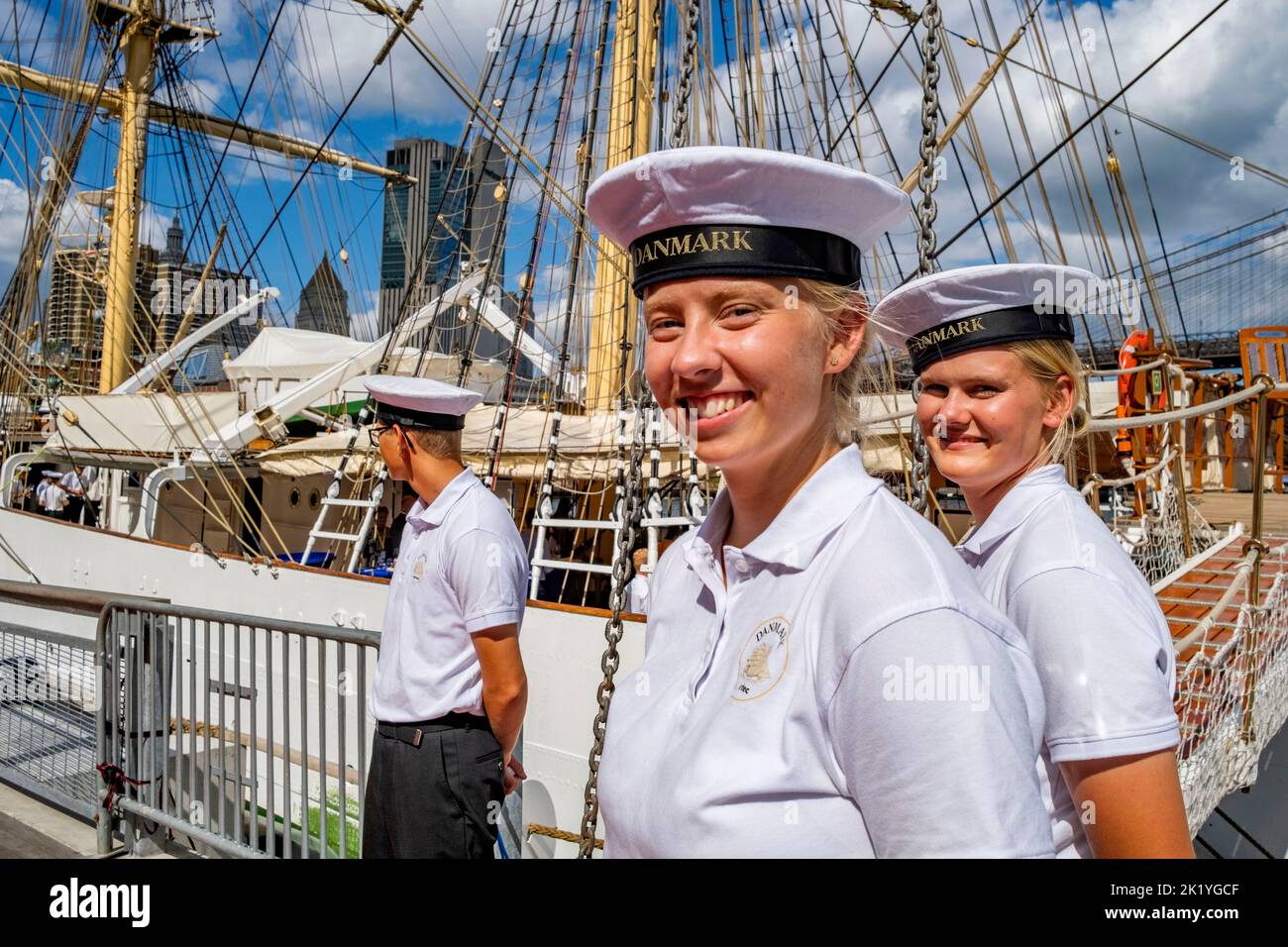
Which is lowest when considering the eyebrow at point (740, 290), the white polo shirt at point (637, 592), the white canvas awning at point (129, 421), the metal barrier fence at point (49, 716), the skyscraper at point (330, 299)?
the metal barrier fence at point (49, 716)

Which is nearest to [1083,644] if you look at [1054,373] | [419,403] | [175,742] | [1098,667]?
[1098,667]

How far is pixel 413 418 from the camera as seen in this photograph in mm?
2889

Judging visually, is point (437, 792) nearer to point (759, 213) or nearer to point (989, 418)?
point (989, 418)

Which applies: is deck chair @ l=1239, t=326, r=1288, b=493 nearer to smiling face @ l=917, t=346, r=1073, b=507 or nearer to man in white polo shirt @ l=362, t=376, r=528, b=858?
smiling face @ l=917, t=346, r=1073, b=507

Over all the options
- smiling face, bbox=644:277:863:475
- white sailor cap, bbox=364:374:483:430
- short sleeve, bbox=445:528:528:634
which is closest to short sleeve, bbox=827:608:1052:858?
smiling face, bbox=644:277:863:475

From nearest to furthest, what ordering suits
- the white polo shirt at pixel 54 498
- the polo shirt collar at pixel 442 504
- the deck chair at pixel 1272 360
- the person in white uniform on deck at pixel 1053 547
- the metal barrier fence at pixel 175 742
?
the person in white uniform on deck at pixel 1053 547 → the polo shirt collar at pixel 442 504 → the metal barrier fence at pixel 175 742 → the deck chair at pixel 1272 360 → the white polo shirt at pixel 54 498

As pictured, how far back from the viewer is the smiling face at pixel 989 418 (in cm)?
172

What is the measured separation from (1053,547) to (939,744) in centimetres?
81

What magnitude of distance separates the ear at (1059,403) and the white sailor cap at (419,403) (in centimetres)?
170

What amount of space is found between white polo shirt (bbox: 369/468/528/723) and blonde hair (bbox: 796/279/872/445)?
61.7 inches

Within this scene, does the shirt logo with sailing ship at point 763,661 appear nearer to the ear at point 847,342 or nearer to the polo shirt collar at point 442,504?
the ear at point 847,342

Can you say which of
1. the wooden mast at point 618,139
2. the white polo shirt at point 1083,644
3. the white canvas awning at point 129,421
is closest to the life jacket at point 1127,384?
the wooden mast at point 618,139

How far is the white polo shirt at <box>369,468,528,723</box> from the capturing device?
2.50 meters

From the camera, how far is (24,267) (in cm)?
1334
